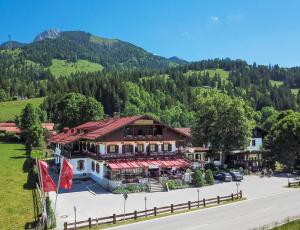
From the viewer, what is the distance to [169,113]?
552ft

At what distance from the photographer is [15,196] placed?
41094mm

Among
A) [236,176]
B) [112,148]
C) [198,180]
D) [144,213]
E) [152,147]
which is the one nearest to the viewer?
[144,213]

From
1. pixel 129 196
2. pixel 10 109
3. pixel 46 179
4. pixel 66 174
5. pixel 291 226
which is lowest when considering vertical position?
pixel 129 196

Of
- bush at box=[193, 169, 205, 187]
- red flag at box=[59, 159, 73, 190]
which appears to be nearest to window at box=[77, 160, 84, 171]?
bush at box=[193, 169, 205, 187]

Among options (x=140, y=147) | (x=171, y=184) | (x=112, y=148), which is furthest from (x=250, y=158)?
(x=112, y=148)

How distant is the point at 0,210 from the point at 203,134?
125 ft

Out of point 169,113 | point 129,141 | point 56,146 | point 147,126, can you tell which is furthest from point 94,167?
point 169,113

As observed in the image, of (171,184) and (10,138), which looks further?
(10,138)

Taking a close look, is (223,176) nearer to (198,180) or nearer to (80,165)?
(198,180)

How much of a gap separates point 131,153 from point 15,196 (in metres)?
19.0

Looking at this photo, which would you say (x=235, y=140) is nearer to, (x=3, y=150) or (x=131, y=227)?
(x=131, y=227)

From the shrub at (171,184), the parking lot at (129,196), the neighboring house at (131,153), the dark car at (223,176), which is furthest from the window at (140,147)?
the dark car at (223,176)

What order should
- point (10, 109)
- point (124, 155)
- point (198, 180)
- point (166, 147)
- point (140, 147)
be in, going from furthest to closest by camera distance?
point (10, 109)
point (166, 147)
point (140, 147)
point (124, 155)
point (198, 180)

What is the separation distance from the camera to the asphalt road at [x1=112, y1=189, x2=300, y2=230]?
30812mm
